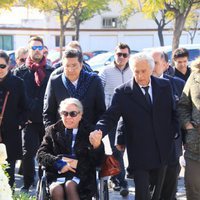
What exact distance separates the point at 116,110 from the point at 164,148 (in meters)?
0.65

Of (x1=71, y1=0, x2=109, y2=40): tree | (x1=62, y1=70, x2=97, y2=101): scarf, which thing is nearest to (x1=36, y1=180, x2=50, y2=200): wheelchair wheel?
(x1=62, y1=70, x2=97, y2=101): scarf

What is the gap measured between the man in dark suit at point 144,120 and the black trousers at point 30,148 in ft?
6.68

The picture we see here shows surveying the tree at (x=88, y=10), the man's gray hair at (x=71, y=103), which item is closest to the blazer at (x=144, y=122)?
the man's gray hair at (x=71, y=103)

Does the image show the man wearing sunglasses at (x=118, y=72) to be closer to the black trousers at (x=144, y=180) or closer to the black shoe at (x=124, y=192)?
the black shoe at (x=124, y=192)

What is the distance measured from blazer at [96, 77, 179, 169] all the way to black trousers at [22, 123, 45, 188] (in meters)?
2.03

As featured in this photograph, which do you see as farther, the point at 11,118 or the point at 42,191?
the point at 11,118

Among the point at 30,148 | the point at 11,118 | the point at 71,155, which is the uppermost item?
the point at 11,118

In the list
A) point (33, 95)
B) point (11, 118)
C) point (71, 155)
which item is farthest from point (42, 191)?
point (33, 95)

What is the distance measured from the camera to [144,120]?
5.47 meters

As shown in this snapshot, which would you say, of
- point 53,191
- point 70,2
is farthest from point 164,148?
point 70,2

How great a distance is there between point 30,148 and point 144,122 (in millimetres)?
2415

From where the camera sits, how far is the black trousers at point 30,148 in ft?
23.9

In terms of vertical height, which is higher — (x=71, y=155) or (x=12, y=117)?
(x=12, y=117)

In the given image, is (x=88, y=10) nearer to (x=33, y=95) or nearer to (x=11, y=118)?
(x=33, y=95)
